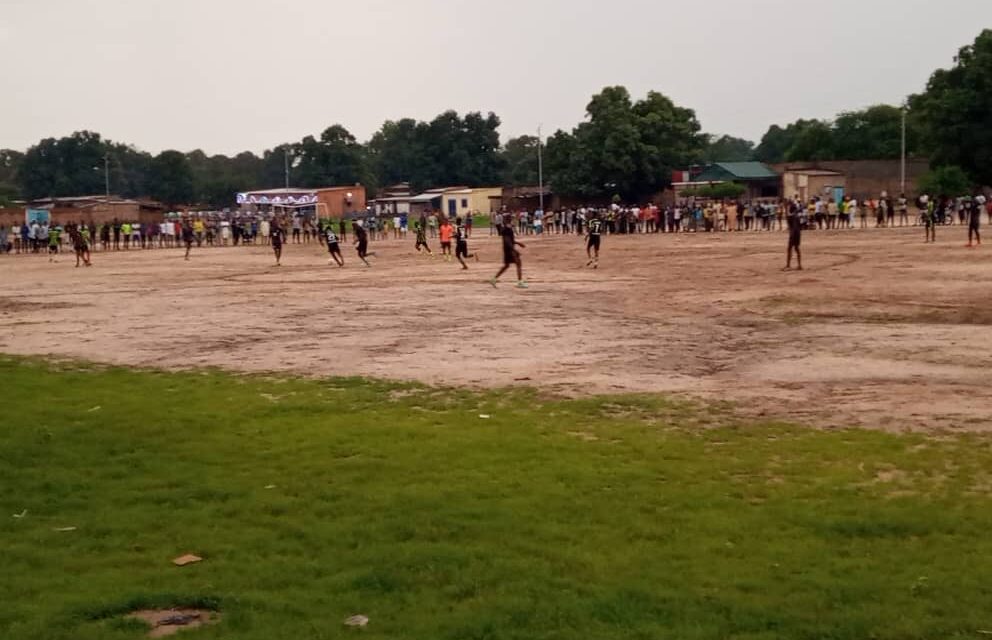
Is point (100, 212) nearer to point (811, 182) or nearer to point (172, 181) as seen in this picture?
point (172, 181)

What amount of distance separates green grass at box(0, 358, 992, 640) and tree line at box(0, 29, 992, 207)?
207 ft

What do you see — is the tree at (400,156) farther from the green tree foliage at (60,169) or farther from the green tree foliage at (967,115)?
the green tree foliage at (967,115)

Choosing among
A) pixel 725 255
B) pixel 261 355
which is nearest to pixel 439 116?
pixel 725 255

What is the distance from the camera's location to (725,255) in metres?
39.0

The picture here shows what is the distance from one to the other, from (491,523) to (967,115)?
237 ft

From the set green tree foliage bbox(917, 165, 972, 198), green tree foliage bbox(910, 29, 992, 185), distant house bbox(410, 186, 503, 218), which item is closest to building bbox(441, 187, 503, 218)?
distant house bbox(410, 186, 503, 218)

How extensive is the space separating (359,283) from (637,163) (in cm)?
5308

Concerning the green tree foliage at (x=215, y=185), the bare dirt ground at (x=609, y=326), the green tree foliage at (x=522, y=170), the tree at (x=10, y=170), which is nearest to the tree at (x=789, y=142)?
the green tree foliage at (x=522, y=170)

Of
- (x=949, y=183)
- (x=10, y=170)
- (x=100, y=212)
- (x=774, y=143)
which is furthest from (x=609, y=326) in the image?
(x=10, y=170)

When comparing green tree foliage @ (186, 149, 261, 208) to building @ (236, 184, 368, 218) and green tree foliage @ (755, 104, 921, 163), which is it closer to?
building @ (236, 184, 368, 218)

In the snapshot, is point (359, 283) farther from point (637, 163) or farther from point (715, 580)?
point (637, 163)

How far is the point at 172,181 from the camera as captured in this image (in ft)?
369

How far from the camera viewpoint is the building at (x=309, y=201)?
8175 centimetres

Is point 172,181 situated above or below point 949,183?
above
